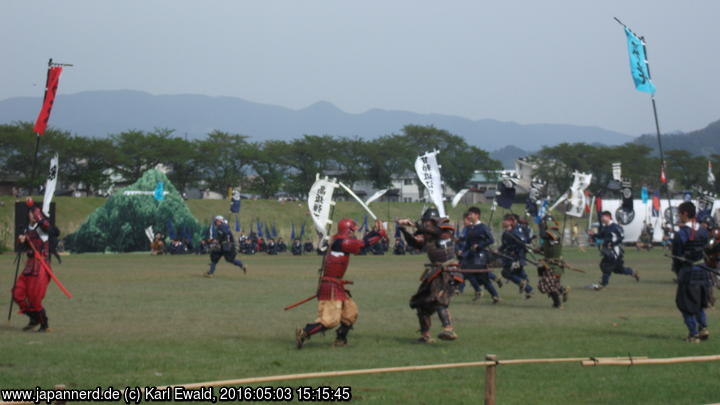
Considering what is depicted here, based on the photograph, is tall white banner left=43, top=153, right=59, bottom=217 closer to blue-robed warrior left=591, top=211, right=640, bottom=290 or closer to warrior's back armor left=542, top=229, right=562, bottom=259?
warrior's back armor left=542, top=229, right=562, bottom=259

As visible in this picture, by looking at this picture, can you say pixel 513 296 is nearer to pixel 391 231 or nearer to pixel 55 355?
pixel 55 355

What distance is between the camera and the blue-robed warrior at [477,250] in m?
17.7

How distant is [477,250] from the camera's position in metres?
17.9

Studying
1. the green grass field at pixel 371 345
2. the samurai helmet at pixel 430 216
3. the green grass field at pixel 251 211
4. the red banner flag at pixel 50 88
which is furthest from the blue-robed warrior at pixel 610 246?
the green grass field at pixel 251 211

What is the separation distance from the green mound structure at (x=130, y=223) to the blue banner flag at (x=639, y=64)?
39.4 metres

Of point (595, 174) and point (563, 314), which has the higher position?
point (595, 174)

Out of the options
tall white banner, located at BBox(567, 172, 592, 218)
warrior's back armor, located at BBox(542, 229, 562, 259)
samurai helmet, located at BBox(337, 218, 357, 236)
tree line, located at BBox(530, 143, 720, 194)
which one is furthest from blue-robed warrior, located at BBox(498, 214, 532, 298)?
tree line, located at BBox(530, 143, 720, 194)

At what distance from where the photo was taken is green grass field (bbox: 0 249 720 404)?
831 cm

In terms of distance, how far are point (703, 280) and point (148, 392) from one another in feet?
27.2

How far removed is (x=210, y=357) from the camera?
32.7 feet

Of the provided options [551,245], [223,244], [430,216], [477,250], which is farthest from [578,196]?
[430,216]

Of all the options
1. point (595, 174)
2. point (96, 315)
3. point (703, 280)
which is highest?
point (595, 174)

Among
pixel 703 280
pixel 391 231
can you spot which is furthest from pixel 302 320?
pixel 391 231

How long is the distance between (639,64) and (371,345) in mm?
8177
